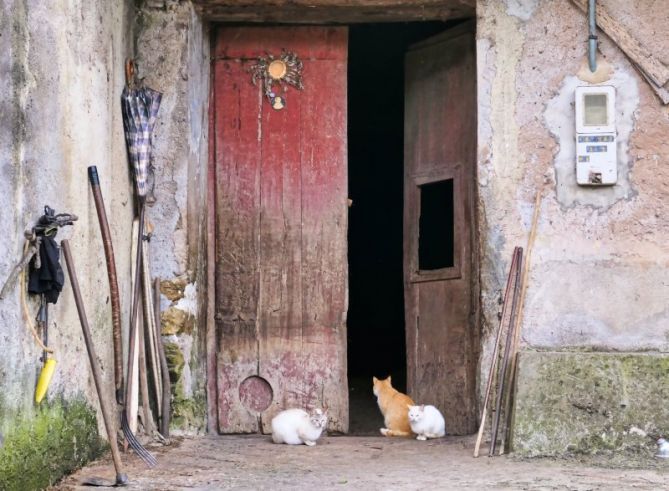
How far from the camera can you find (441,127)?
674 centimetres

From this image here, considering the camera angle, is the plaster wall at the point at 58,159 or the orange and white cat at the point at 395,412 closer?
the plaster wall at the point at 58,159

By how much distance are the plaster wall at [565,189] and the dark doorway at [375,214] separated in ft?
9.39

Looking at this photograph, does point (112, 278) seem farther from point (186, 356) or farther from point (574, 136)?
point (574, 136)

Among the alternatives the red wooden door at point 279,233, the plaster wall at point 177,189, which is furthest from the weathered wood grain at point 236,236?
the plaster wall at point 177,189

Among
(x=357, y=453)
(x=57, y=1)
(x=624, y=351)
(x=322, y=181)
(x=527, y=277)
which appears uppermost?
(x=57, y=1)

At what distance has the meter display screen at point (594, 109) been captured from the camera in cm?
605

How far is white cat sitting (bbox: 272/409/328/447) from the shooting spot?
6.04 meters

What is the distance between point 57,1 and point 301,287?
92.4 inches

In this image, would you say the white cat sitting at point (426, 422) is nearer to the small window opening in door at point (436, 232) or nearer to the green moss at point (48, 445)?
the green moss at point (48, 445)

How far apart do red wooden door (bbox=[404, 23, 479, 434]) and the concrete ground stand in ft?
1.73

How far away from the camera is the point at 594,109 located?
6.06 meters

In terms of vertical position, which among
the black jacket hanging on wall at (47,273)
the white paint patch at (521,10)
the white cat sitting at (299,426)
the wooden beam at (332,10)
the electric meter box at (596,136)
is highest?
the wooden beam at (332,10)

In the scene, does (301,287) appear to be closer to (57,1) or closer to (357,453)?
(357,453)

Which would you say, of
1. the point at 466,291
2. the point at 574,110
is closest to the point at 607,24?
the point at 574,110
